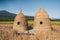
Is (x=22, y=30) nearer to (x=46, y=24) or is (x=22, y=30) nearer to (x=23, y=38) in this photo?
(x=46, y=24)

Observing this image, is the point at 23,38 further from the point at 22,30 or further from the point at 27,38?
the point at 22,30

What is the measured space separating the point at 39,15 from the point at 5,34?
6.16 metres

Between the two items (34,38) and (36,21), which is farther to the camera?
(36,21)

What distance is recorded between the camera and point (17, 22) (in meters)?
20.4

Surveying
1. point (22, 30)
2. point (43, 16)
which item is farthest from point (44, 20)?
point (22, 30)

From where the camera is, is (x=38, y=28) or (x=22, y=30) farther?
(x=22, y=30)

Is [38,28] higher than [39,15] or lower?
lower

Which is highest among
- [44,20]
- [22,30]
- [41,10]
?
[41,10]

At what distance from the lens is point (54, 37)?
1276 cm

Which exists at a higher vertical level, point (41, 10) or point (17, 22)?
point (41, 10)

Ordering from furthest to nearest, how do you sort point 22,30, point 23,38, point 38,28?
point 22,30, point 38,28, point 23,38

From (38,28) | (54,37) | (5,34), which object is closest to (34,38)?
(54,37)

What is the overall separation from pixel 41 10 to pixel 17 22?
12.6 feet

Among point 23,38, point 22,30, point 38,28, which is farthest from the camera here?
point 22,30
